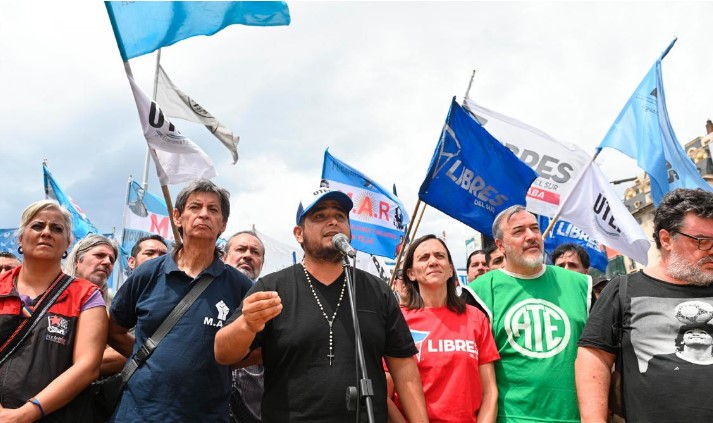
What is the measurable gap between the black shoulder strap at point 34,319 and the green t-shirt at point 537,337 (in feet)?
8.38

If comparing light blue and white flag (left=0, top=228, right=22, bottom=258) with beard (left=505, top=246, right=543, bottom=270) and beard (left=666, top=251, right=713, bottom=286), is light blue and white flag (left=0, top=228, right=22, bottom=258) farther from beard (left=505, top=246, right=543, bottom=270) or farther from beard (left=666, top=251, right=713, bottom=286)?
beard (left=666, top=251, right=713, bottom=286)

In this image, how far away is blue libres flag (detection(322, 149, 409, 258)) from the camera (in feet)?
29.3

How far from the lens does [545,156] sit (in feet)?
24.7

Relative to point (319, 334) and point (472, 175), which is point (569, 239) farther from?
point (319, 334)

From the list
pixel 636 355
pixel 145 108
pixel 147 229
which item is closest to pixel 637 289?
pixel 636 355

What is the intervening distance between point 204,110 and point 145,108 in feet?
3.48

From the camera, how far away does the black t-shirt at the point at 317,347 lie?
2.60 meters

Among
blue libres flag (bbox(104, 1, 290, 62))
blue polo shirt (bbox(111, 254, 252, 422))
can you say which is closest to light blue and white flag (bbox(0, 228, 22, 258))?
blue libres flag (bbox(104, 1, 290, 62))

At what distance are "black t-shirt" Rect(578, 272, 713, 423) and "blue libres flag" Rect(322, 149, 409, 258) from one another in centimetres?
587

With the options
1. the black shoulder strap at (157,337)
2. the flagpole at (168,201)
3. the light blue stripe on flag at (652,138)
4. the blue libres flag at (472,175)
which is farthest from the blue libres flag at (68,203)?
the light blue stripe on flag at (652,138)

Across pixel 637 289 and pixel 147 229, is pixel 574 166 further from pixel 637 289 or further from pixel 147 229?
pixel 147 229

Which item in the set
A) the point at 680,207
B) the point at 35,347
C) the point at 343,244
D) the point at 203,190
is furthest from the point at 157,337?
the point at 680,207

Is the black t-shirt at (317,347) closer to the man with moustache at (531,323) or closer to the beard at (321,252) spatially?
the beard at (321,252)

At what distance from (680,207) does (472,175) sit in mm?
3550
